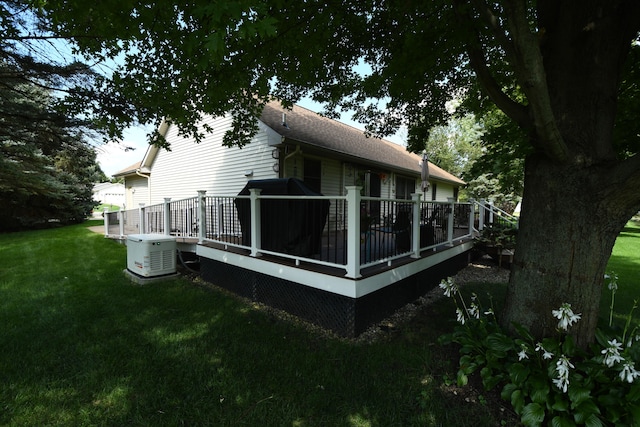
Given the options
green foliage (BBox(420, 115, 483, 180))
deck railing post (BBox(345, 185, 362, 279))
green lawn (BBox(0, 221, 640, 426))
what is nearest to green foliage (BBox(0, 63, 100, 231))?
green lawn (BBox(0, 221, 640, 426))

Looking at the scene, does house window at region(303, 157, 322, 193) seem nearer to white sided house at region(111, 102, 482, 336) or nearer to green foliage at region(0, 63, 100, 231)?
white sided house at region(111, 102, 482, 336)

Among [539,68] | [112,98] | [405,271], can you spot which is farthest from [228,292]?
[539,68]

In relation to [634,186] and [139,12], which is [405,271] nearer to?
[634,186]

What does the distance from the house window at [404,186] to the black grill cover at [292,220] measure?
8606 mm

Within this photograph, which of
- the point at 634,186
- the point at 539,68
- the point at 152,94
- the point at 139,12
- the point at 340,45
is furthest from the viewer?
the point at 340,45

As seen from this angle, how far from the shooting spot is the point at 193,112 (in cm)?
507

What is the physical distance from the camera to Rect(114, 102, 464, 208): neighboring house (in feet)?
25.8

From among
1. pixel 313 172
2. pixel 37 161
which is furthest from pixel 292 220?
pixel 37 161

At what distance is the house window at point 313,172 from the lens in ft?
27.9

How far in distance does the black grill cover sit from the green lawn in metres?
1.12

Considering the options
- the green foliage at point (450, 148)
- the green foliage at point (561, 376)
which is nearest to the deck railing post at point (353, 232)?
the green foliage at point (561, 376)

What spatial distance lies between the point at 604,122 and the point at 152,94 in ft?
17.7

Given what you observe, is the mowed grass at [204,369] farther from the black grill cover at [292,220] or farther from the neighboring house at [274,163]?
the neighboring house at [274,163]

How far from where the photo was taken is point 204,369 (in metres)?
2.88
